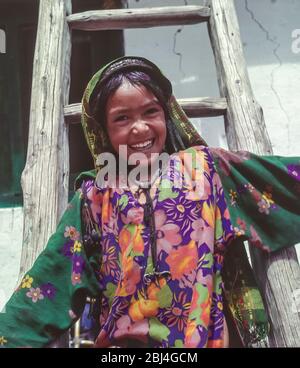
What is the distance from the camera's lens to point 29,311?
1.31 meters

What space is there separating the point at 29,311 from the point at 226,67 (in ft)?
2.88

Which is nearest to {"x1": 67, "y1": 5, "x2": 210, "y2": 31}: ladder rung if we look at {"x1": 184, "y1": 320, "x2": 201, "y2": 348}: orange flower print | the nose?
the nose

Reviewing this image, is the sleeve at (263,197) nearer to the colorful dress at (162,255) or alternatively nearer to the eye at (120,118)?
the colorful dress at (162,255)

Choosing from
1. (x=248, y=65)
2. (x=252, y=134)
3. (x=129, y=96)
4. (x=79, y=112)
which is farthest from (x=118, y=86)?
(x=248, y=65)

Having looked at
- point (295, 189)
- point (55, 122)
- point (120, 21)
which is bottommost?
point (295, 189)

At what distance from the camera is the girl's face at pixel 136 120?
1348mm

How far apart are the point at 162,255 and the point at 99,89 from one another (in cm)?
44

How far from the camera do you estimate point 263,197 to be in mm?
1358

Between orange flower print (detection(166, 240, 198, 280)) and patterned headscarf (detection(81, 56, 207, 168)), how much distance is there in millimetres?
308

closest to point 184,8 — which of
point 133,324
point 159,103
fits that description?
point 159,103

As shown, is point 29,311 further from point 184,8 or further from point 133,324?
point 184,8

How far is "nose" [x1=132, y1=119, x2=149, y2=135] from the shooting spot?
4.39 feet

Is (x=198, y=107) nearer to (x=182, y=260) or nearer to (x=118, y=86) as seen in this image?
(x=118, y=86)
